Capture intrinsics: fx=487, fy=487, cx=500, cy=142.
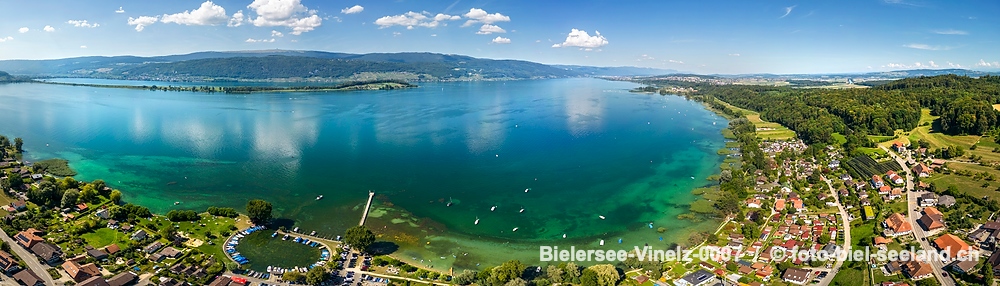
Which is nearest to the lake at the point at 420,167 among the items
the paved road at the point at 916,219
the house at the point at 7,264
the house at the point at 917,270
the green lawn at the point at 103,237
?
the green lawn at the point at 103,237

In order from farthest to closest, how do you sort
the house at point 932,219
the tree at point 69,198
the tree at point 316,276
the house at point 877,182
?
the house at point 877,182, the tree at point 69,198, the house at point 932,219, the tree at point 316,276

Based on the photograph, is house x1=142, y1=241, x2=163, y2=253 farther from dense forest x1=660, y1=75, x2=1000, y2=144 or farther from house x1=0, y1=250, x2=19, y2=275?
dense forest x1=660, y1=75, x2=1000, y2=144

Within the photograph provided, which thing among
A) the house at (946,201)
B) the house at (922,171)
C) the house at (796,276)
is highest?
the house at (922,171)

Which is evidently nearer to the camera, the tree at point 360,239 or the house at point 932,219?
the tree at point 360,239

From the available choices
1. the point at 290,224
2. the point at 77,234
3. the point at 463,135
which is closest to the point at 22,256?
the point at 77,234

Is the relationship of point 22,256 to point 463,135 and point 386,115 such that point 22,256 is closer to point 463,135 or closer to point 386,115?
point 463,135

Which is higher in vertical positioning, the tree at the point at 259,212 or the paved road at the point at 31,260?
the tree at the point at 259,212

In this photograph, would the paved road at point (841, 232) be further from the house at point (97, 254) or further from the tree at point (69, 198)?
the tree at point (69, 198)

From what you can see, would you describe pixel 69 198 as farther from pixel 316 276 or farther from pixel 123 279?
pixel 316 276

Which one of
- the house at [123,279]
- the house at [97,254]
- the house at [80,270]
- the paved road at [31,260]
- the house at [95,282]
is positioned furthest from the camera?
the house at [97,254]
